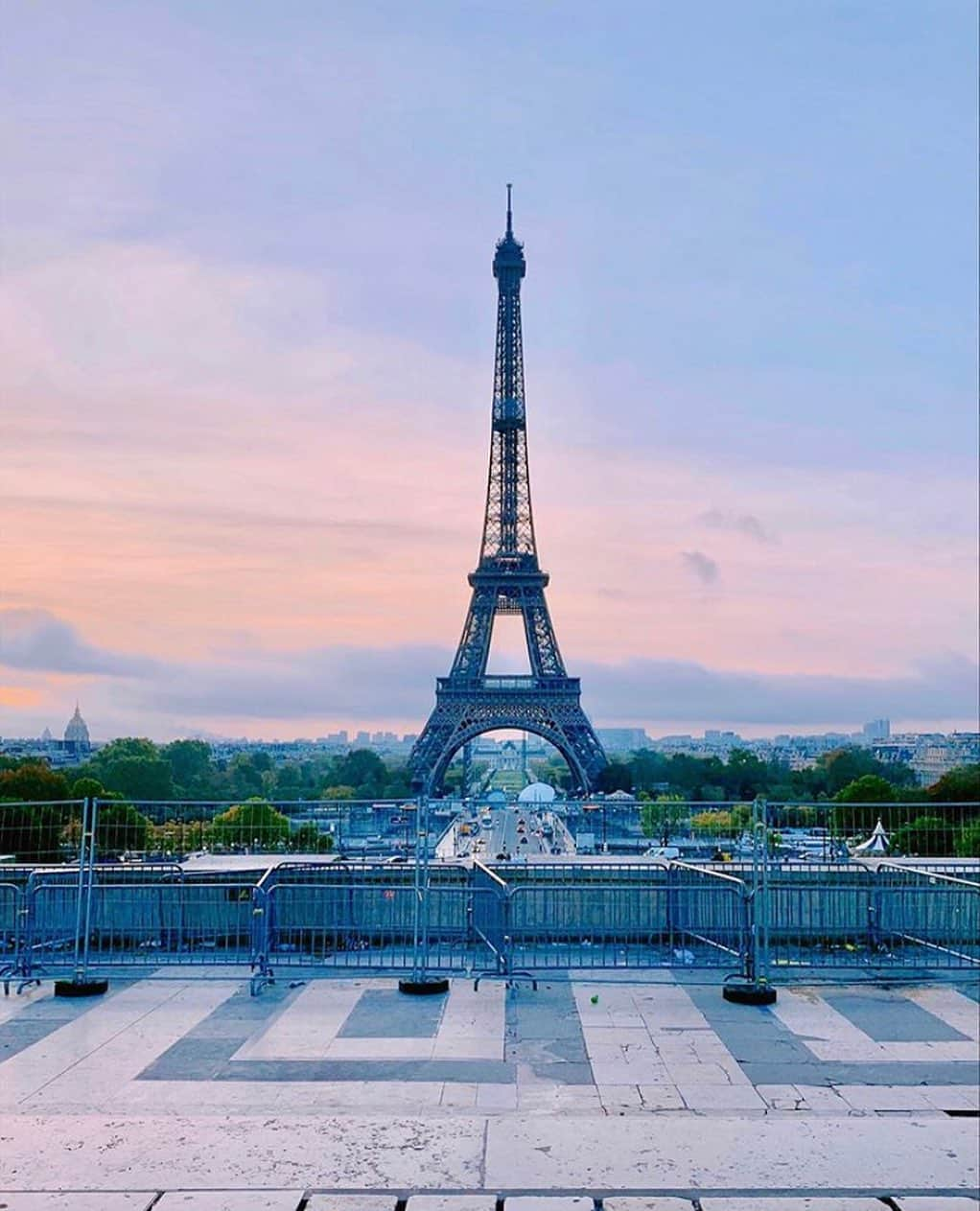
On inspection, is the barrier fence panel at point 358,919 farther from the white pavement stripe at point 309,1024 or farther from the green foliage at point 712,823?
the green foliage at point 712,823

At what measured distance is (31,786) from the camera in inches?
1614

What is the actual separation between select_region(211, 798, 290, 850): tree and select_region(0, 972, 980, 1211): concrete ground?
833cm

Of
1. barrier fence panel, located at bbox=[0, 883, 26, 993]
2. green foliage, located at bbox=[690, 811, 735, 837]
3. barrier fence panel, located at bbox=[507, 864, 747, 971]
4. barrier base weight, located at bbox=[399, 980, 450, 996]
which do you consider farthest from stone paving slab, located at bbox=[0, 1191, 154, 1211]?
green foliage, located at bbox=[690, 811, 735, 837]

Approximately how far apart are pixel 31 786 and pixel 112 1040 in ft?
113

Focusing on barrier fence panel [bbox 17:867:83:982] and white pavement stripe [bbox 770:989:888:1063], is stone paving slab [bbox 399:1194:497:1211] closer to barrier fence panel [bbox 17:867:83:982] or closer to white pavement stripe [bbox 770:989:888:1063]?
white pavement stripe [bbox 770:989:888:1063]

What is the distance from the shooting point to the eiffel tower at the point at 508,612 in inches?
2648

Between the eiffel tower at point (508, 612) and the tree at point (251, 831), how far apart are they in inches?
1585

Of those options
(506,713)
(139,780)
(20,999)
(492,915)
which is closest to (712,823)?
(492,915)

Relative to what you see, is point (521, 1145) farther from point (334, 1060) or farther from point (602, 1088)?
point (334, 1060)

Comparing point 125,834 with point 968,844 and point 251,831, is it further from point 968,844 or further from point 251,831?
point 968,844

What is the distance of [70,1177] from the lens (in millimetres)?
5574

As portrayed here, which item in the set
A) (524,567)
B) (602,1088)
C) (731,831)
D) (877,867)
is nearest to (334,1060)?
(602,1088)

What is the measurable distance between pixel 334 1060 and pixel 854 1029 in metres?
3.89

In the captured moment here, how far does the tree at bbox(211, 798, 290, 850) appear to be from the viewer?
1997cm
